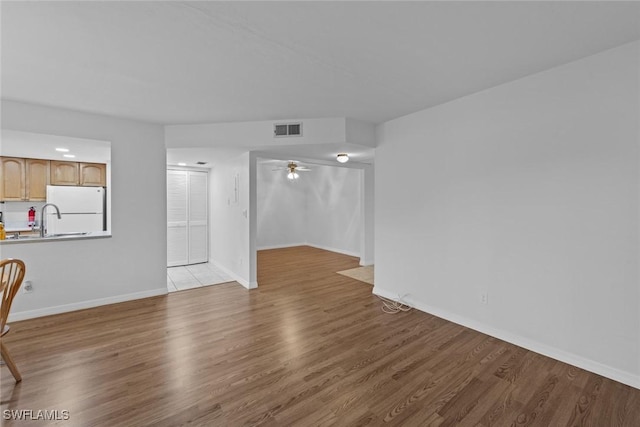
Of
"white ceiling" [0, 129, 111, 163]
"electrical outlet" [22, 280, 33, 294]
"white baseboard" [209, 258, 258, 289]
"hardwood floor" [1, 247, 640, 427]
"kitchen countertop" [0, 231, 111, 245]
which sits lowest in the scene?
"hardwood floor" [1, 247, 640, 427]

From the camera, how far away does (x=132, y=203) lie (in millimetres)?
3910

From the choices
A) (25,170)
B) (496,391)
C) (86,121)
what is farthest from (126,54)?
(25,170)

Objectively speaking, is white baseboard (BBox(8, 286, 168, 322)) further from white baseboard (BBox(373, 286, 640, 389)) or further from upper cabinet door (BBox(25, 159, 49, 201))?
white baseboard (BBox(373, 286, 640, 389))

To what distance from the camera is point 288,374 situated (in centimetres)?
223

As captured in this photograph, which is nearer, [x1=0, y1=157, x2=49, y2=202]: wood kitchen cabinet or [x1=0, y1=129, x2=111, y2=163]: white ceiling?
[x1=0, y1=129, x2=111, y2=163]: white ceiling

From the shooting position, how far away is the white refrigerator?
16.2 feet

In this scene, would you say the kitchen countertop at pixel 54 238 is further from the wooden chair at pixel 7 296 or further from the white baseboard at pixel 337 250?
the white baseboard at pixel 337 250

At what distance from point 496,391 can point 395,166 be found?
276 cm

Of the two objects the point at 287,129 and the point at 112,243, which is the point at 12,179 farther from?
the point at 287,129

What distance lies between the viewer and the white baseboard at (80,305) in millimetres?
3221

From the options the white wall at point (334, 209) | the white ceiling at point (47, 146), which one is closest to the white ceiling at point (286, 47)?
the white ceiling at point (47, 146)

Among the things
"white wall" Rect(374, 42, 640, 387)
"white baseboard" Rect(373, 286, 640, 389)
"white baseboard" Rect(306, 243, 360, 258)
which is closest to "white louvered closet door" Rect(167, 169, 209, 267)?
"white baseboard" Rect(306, 243, 360, 258)

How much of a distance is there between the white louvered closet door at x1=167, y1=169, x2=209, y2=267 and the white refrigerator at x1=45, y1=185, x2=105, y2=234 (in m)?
1.25

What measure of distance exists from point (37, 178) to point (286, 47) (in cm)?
576
